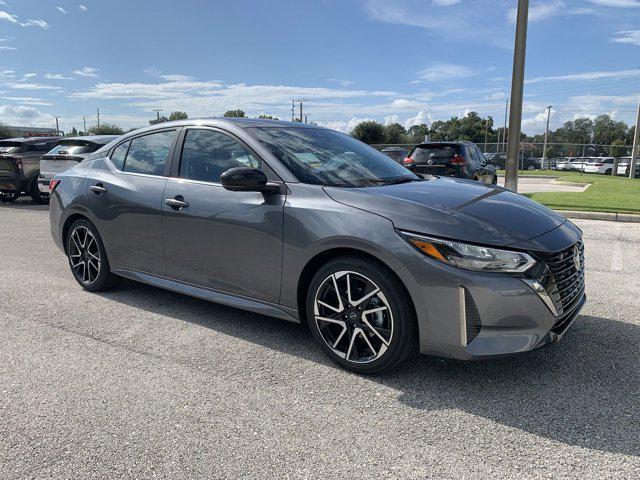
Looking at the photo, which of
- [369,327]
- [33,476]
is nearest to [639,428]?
[369,327]

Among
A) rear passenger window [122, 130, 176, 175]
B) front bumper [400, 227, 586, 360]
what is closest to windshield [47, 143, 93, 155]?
rear passenger window [122, 130, 176, 175]

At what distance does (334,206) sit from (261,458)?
4.97ft

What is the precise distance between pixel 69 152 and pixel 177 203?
8.96 m

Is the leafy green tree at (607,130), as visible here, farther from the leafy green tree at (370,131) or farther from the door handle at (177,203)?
the door handle at (177,203)

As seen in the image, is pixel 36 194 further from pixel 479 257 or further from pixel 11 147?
pixel 479 257

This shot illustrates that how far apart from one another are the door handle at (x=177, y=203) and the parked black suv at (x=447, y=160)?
28.8 ft

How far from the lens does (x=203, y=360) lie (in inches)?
136

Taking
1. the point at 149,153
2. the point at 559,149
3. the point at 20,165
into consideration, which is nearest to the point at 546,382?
the point at 149,153

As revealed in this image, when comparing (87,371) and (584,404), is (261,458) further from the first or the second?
(584,404)

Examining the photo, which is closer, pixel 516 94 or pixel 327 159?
pixel 327 159

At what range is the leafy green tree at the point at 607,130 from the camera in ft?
327

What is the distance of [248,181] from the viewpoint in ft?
11.1

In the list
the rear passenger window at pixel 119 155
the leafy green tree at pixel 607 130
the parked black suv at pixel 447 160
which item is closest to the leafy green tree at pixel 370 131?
the leafy green tree at pixel 607 130

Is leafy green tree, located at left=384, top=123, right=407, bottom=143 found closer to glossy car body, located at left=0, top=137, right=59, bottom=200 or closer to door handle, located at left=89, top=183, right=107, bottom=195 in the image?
glossy car body, located at left=0, top=137, right=59, bottom=200
